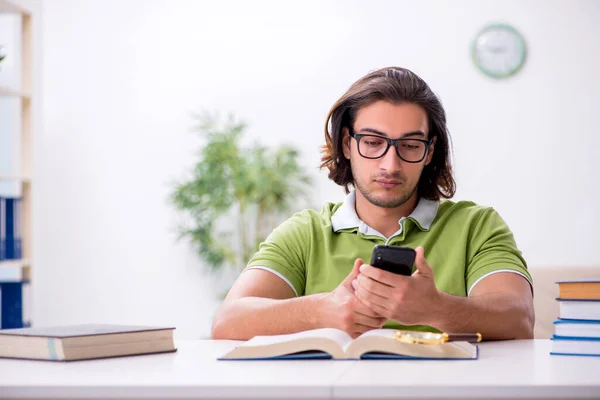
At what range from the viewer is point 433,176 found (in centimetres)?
214

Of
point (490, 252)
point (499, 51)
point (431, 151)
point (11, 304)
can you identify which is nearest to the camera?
point (490, 252)

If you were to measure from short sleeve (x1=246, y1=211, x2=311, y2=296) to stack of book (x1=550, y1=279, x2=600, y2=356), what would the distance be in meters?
0.76

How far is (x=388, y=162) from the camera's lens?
73.5 inches

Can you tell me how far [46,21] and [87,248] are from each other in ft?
4.81

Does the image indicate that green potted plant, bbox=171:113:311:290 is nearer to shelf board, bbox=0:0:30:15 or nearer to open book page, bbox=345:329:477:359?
shelf board, bbox=0:0:30:15

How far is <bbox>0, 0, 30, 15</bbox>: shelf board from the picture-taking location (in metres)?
3.66

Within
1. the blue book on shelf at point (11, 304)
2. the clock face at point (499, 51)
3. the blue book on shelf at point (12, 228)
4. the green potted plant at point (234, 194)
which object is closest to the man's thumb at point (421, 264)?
the blue book on shelf at point (11, 304)

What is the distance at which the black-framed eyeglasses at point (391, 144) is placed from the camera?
1.89m

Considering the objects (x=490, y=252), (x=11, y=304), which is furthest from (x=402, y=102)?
(x=11, y=304)

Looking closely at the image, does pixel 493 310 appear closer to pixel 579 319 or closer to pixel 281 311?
pixel 579 319

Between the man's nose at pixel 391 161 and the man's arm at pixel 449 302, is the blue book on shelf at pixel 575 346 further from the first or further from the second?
the man's nose at pixel 391 161

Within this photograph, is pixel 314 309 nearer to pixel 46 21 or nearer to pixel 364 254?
pixel 364 254

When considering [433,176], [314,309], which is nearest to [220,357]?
[314,309]

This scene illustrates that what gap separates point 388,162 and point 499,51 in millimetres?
2935
